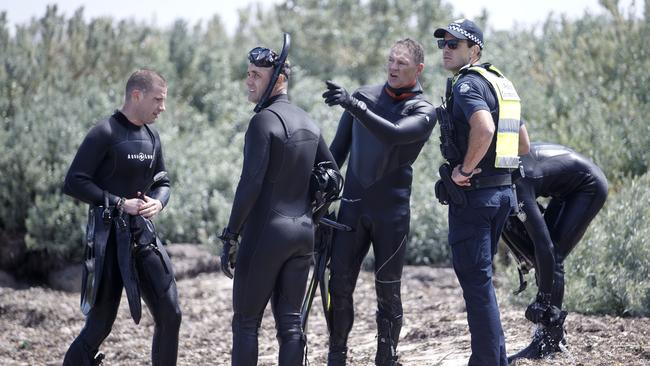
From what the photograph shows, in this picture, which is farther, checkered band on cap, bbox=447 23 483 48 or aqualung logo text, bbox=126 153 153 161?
aqualung logo text, bbox=126 153 153 161

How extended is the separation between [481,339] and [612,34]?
→ 8580 mm

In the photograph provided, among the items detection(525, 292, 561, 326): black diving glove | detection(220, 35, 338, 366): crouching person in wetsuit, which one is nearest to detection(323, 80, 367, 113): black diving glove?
detection(220, 35, 338, 366): crouching person in wetsuit

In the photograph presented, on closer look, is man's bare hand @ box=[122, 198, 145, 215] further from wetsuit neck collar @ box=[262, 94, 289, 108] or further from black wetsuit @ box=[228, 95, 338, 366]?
wetsuit neck collar @ box=[262, 94, 289, 108]

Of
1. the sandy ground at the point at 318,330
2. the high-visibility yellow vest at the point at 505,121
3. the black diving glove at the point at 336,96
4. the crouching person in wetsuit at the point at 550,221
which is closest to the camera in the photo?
the black diving glove at the point at 336,96

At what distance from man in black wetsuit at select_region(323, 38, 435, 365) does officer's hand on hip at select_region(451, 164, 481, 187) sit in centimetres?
49

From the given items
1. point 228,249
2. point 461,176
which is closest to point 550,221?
point 461,176

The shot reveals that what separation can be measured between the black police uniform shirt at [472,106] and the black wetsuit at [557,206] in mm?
742

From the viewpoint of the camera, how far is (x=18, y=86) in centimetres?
1242

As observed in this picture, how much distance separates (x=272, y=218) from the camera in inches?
200

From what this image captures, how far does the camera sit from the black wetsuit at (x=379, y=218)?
19.2ft

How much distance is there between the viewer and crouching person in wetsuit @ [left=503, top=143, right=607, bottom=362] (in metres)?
6.07

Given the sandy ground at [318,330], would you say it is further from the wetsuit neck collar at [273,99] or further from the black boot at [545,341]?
the wetsuit neck collar at [273,99]

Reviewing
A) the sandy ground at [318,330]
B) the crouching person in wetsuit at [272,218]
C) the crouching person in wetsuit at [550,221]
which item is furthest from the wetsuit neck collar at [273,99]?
the sandy ground at [318,330]

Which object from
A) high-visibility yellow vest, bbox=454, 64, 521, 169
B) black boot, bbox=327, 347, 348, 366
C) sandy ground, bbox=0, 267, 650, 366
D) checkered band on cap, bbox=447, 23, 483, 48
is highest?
checkered band on cap, bbox=447, 23, 483, 48
